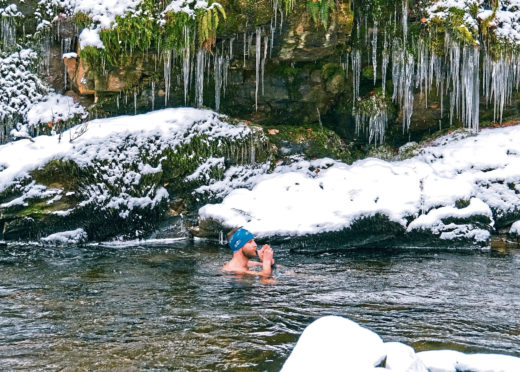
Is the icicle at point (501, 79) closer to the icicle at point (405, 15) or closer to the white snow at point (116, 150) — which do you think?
the icicle at point (405, 15)

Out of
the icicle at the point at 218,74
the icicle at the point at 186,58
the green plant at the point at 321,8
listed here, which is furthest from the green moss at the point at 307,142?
the green plant at the point at 321,8

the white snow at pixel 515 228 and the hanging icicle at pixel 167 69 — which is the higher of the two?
the hanging icicle at pixel 167 69

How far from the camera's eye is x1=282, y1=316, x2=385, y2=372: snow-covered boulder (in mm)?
3342

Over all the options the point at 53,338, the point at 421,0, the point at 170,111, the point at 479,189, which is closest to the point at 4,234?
the point at 170,111

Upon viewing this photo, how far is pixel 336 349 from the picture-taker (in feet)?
11.3

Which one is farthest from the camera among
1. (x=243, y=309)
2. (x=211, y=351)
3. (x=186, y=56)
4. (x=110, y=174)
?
(x=186, y=56)

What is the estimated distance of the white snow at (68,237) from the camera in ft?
31.7

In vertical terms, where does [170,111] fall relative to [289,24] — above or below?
below

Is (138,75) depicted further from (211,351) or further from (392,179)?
(211,351)

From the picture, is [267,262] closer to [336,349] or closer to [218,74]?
[336,349]

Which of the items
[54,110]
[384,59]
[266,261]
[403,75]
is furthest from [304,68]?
[266,261]

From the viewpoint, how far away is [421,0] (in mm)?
11680

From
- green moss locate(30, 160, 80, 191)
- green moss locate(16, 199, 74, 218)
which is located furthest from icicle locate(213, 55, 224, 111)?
green moss locate(16, 199, 74, 218)

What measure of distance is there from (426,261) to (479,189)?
8.85 feet
